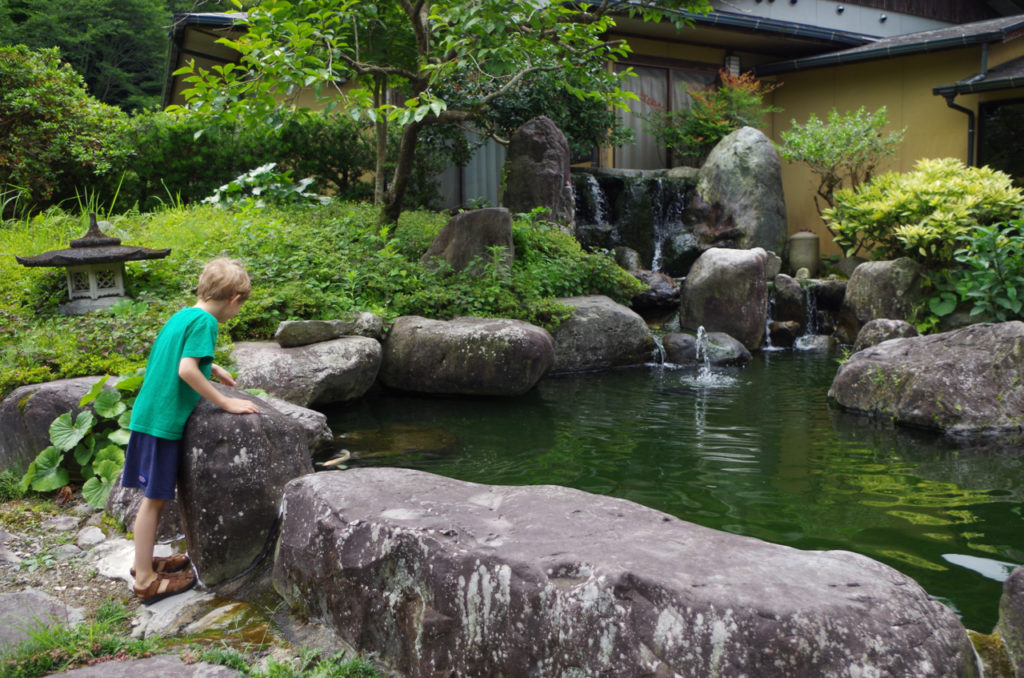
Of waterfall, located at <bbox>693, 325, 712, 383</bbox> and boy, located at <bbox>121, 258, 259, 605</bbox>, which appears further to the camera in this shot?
waterfall, located at <bbox>693, 325, 712, 383</bbox>

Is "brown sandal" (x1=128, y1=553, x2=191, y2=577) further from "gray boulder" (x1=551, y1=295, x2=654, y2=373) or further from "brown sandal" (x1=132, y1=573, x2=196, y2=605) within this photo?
"gray boulder" (x1=551, y1=295, x2=654, y2=373)

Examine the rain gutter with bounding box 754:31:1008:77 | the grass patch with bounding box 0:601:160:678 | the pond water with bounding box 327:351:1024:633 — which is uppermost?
the rain gutter with bounding box 754:31:1008:77

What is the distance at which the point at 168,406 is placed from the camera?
3240 mm

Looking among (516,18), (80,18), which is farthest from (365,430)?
(80,18)

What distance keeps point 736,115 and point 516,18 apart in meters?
9.68

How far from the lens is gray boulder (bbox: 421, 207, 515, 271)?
977 centimetres

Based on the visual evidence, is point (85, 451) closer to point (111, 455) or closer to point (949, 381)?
point (111, 455)

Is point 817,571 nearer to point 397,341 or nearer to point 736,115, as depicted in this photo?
point 397,341

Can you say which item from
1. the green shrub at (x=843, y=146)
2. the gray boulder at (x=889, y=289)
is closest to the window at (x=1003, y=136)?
the green shrub at (x=843, y=146)

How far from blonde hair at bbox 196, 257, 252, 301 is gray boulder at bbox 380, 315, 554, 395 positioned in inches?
185

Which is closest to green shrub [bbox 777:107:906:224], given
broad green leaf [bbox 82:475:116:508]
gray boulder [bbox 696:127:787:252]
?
gray boulder [bbox 696:127:787:252]

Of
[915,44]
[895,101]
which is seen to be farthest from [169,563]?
[895,101]

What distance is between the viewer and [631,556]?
8.14 ft

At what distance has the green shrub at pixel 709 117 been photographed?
1577 cm
